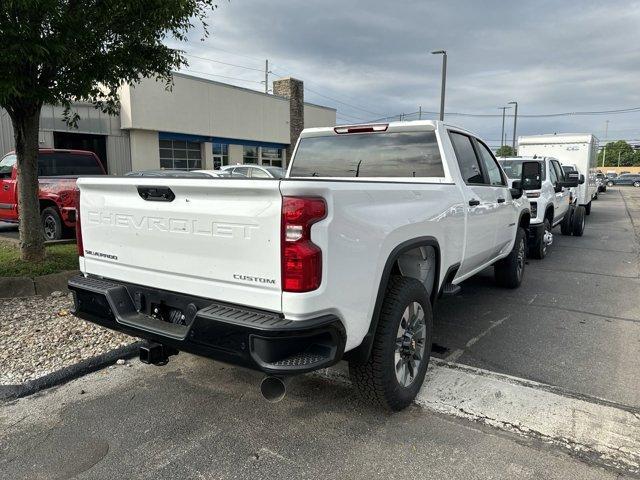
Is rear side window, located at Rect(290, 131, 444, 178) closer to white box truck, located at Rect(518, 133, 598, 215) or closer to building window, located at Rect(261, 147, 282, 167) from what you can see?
white box truck, located at Rect(518, 133, 598, 215)

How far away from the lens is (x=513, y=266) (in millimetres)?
6625

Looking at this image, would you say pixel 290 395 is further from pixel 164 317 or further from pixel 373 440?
pixel 164 317

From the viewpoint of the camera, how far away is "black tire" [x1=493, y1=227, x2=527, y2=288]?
656cm

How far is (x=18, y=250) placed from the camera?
747 cm

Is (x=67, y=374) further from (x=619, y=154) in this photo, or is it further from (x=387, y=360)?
(x=619, y=154)

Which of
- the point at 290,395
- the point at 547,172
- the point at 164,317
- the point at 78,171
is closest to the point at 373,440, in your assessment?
the point at 290,395

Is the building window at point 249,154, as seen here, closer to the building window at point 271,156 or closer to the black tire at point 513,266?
the building window at point 271,156

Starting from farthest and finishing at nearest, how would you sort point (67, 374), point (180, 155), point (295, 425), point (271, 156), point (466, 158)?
point (271, 156) → point (180, 155) → point (466, 158) → point (67, 374) → point (295, 425)

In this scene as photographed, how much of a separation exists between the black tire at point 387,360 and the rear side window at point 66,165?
30.1 feet

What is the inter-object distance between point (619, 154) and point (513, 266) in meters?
125

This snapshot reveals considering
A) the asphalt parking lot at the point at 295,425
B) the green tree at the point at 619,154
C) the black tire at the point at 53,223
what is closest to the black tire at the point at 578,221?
the asphalt parking lot at the point at 295,425

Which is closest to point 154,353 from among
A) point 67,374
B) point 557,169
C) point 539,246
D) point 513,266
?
point 67,374

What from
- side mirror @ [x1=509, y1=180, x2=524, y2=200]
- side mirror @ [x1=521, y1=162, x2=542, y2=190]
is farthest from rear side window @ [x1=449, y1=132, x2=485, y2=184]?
side mirror @ [x1=521, y1=162, x2=542, y2=190]

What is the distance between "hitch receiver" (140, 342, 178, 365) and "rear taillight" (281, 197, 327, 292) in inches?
46.5
